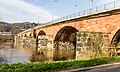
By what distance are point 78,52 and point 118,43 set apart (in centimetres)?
450

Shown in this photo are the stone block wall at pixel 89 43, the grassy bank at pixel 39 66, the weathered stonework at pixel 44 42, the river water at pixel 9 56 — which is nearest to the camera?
the grassy bank at pixel 39 66

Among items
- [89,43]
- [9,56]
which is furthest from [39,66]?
[9,56]

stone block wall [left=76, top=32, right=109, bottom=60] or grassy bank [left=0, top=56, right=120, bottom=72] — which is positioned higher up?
stone block wall [left=76, top=32, right=109, bottom=60]

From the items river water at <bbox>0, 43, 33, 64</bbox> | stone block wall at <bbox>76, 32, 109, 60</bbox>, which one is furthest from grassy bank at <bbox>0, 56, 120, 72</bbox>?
stone block wall at <bbox>76, 32, 109, 60</bbox>

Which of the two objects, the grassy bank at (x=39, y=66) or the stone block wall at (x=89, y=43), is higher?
the stone block wall at (x=89, y=43)

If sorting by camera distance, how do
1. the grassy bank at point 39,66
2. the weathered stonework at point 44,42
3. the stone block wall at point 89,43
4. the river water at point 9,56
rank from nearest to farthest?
the grassy bank at point 39,66, the river water at point 9,56, the stone block wall at point 89,43, the weathered stonework at point 44,42

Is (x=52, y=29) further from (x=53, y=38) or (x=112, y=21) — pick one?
(x=112, y=21)

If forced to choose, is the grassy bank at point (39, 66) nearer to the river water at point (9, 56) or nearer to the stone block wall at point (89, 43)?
the river water at point (9, 56)

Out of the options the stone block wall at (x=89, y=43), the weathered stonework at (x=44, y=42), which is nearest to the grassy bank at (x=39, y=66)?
the stone block wall at (x=89, y=43)

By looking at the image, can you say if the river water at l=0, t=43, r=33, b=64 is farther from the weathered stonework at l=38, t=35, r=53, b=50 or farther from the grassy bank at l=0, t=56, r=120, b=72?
the weathered stonework at l=38, t=35, r=53, b=50

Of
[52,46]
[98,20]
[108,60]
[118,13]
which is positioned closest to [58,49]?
[52,46]

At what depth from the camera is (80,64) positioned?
13.0m

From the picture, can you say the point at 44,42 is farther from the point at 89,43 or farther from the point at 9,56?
the point at 89,43

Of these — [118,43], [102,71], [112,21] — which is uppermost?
[112,21]
